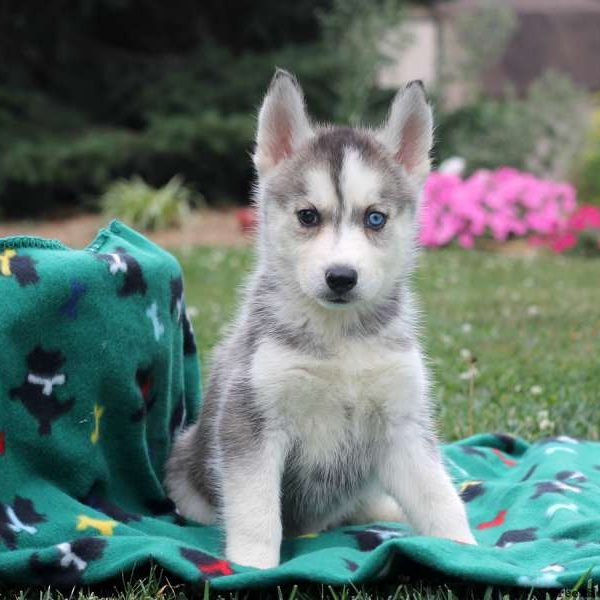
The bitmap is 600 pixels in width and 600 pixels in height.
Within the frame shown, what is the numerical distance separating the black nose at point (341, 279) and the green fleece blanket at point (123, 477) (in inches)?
32.2

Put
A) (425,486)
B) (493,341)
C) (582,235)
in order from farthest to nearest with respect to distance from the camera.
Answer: (582,235)
(493,341)
(425,486)

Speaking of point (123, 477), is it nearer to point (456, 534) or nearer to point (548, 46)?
point (456, 534)

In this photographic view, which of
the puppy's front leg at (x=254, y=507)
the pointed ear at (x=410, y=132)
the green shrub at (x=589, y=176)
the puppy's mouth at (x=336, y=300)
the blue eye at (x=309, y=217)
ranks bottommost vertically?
the green shrub at (x=589, y=176)

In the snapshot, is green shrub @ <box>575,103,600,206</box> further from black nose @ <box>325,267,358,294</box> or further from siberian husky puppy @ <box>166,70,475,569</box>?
→ black nose @ <box>325,267,358,294</box>

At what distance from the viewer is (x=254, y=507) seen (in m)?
3.24

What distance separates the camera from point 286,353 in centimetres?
340

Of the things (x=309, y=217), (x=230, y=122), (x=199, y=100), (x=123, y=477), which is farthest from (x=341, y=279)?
(x=199, y=100)

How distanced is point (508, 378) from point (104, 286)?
3.15 metres

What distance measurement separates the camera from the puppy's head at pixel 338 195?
10.8 ft

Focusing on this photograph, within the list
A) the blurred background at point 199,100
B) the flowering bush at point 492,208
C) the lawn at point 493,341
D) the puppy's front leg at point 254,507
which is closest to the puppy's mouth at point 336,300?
the puppy's front leg at point 254,507

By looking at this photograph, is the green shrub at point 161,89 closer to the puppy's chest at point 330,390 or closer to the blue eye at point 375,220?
the blue eye at point 375,220

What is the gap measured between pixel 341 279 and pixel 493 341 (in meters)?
4.22

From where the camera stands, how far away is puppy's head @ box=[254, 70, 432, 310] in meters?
3.29

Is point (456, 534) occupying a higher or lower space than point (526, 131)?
lower
